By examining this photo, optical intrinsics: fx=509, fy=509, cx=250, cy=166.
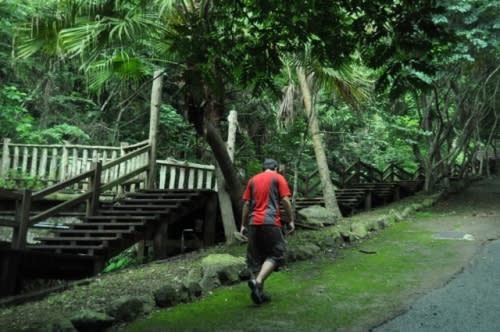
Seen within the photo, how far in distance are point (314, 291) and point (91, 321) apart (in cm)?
282

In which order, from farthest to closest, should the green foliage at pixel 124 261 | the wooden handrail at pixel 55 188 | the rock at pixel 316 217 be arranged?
the green foliage at pixel 124 261, the rock at pixel 316 217, the wooden handrail at pixel 55 188

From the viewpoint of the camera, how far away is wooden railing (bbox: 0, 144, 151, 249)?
26.2 feet

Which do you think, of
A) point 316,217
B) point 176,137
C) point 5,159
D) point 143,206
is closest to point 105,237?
point 143,206

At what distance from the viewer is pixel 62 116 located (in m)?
16.3

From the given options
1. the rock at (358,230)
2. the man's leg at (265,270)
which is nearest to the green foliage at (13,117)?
the rock at (358,230)

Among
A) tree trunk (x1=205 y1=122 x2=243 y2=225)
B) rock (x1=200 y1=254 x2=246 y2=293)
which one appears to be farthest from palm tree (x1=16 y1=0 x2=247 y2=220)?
rock (x1=200 y1=254 x2=246 y2=293)

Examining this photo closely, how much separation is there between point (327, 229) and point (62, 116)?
395 inches

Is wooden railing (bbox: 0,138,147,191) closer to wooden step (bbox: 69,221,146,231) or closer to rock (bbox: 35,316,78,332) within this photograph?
wooden step (bbox: 69,221,146,231)

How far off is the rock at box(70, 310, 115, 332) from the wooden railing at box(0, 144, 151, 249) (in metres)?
3.52

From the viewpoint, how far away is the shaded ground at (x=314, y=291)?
506 centimetres

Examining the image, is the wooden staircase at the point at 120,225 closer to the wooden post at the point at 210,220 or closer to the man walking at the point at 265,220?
the wooden post at the point at 210,220

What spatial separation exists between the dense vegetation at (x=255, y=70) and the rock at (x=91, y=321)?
2267mm

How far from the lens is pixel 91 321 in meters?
4.65

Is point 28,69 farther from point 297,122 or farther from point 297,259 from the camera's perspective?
point 297,259
